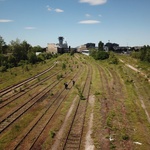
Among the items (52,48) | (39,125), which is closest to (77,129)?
(39,125)

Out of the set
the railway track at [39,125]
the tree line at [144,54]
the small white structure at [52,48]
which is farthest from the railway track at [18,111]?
the small white structure at [52,48]

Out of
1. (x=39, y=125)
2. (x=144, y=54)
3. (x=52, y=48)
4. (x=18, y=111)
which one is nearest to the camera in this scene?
(x=39, y=125)

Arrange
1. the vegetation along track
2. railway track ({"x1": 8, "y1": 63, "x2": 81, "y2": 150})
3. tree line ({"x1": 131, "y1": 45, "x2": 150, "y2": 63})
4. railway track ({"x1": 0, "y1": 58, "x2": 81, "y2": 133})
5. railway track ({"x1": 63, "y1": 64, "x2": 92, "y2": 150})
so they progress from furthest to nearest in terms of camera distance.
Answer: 1. tree line ({"x1": 131, "y1": 45, "x2": 150, "y2": 63})
2. railway track ({"x1": 0, "y1": 58, "x2": 81, "y2": 133})
3. the vegetation along track
4. railway track ({"x1": 8, "y1": 63, "x2": 81, "y2": 150})
5. railway track ({"x1": 63, "y1": 64, "x2": 92, "y2": 150})

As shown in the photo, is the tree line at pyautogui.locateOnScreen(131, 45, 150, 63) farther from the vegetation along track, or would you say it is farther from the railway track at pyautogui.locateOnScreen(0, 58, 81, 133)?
the railway track at pyautogui.locateOnScreen(0, 58, 81, 133)

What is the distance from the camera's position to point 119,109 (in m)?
22.3

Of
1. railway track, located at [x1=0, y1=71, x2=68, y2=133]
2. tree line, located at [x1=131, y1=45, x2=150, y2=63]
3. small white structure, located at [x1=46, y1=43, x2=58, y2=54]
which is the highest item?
small white structure, located at [x1=46, y1=43, x2=58, y2=54]

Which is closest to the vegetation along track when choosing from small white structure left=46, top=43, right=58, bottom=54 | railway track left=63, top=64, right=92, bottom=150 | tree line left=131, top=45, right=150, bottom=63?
railway track left=63, top=64, right=92, bottom=150

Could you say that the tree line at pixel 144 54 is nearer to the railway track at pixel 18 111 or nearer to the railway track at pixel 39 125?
the railway track at pixel 18 111

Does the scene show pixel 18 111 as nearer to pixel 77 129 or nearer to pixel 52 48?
pixel 77 129

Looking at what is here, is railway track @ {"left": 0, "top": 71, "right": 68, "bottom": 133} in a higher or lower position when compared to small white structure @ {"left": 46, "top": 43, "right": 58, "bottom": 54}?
lower

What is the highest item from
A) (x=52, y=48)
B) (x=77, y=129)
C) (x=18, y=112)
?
(x=52, y=48)

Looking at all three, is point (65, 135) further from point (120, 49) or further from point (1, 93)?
point (120, 49)

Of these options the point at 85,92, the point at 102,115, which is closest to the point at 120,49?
the point at 85,92

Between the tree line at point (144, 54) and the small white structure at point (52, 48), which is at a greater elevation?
the small white structure at point (52, 48)
